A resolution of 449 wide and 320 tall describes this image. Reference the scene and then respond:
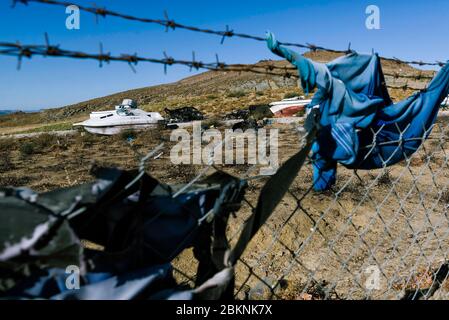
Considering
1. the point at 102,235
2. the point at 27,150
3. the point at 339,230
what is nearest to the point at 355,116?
the point at 102,235

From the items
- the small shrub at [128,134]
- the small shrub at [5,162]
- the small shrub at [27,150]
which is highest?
the small shrub at [128,134]

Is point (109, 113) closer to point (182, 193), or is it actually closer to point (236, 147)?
point (236, 147)

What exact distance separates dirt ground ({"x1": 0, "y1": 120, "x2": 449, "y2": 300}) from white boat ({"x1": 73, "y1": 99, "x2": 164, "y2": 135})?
507 centimetres

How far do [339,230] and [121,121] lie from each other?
13863mm

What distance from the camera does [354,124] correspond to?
190 cm

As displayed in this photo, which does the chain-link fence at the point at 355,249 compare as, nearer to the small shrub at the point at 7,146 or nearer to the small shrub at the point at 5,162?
the small shrub at the point at 5,162

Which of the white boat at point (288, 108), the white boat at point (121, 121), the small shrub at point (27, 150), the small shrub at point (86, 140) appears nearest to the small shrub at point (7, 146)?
the small shrub at point (27, 150)

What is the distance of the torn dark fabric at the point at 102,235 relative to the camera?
1.16 meters

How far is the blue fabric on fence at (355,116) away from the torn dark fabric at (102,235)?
27.5 inches

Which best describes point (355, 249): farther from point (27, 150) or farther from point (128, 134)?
point (128, 134)

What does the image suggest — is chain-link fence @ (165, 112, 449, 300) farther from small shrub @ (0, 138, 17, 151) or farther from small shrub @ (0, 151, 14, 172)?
small shrub @ (0, 138, 17, 151)

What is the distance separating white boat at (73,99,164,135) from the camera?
1720cm

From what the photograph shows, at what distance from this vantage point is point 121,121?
57.2ft
